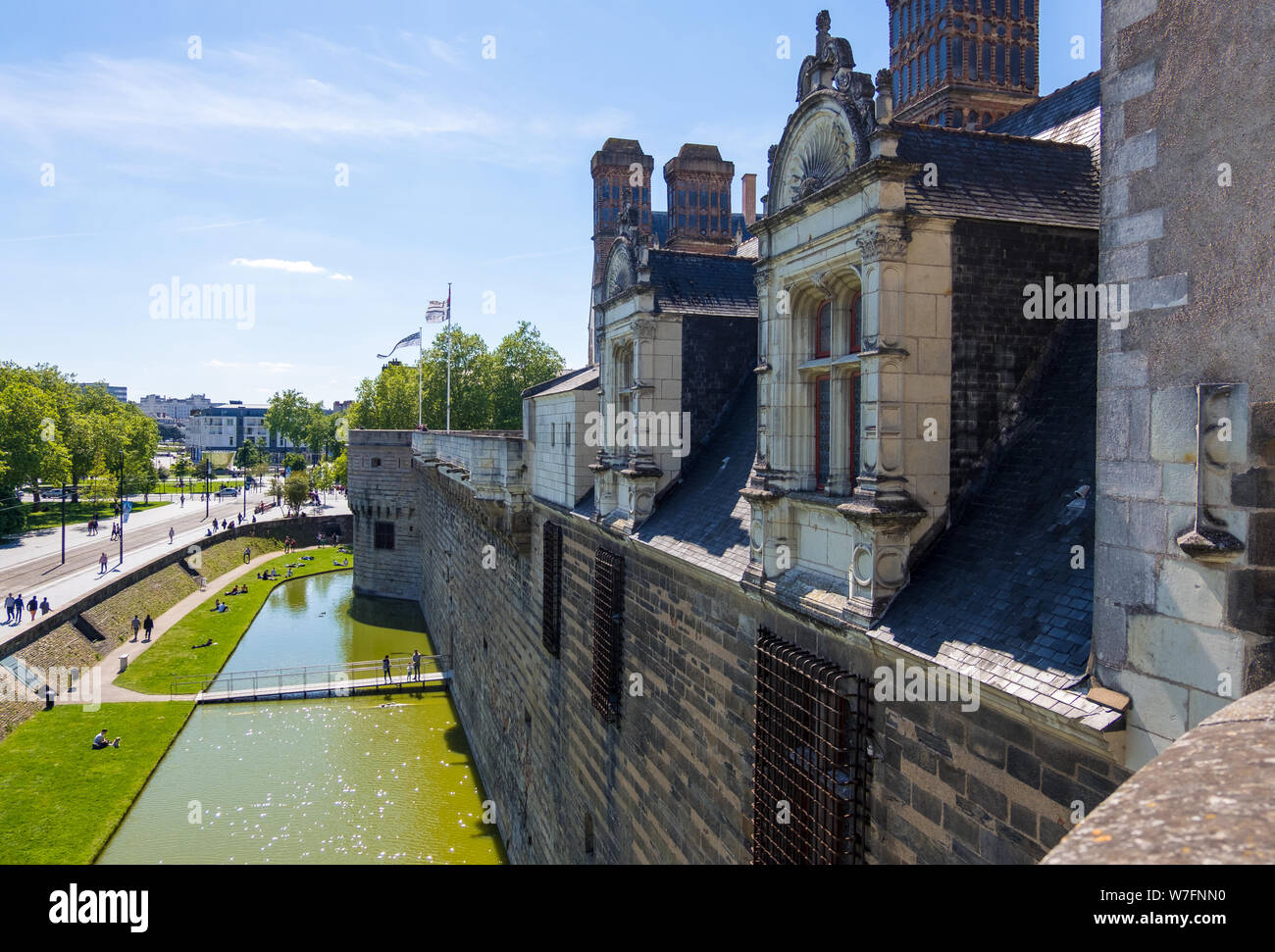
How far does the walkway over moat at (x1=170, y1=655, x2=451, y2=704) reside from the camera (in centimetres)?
3234

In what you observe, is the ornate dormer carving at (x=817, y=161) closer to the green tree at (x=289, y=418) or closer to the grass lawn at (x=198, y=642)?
the grass lawn at (x=198, y=642)

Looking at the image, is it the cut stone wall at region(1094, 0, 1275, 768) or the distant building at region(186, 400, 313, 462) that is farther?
the distant building at region(186, 400, 313, 462)

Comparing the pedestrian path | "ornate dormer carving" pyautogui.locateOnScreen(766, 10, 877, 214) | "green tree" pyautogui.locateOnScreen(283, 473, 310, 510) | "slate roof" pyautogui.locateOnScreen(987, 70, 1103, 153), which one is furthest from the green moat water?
"green tree" pyautogui.locateOnScreen(283, 473, 310, 510)

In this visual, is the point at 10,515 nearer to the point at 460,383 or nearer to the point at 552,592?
the point at 460,383

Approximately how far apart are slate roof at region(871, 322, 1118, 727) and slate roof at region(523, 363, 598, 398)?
9927 millimetres

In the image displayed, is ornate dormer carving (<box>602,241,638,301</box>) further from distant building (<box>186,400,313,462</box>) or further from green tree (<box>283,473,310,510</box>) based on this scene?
distant building (<box>186,400,313,462</box>)

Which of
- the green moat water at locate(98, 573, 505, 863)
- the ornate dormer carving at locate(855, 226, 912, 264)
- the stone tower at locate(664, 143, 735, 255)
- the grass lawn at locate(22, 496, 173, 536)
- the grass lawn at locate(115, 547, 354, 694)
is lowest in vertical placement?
the green moat water at locate(98, 573, 505, 863)

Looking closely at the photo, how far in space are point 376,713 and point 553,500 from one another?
57.9 feet

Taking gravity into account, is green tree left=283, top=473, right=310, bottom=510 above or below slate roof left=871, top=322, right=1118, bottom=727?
below

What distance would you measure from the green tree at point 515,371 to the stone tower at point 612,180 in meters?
12.2

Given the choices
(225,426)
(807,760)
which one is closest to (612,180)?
(807,760)

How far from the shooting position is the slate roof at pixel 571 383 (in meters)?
16.7
